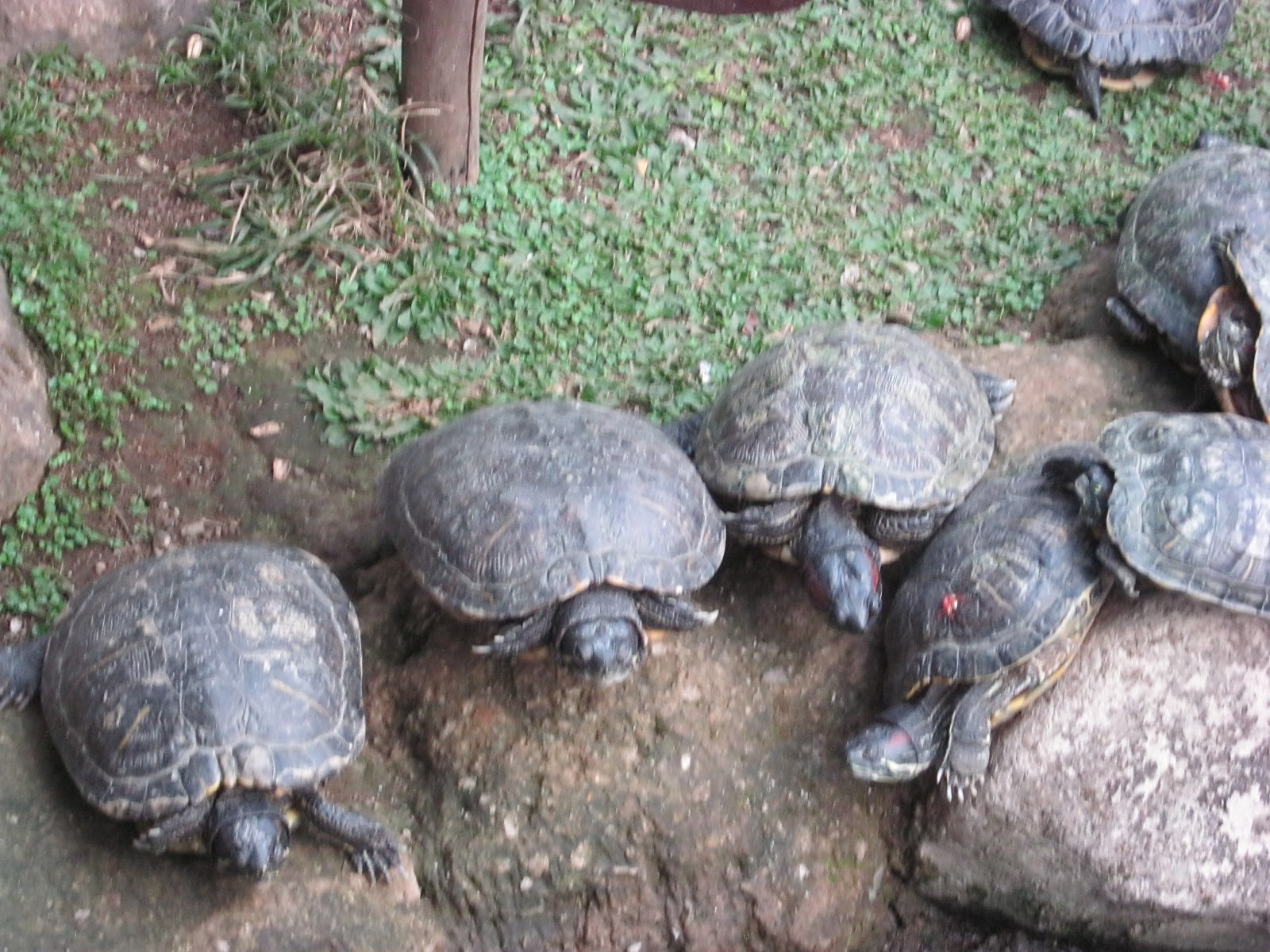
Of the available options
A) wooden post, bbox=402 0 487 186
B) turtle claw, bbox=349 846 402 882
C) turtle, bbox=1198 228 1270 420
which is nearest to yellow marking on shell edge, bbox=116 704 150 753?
turtle claw, bbox=349 846 402 882

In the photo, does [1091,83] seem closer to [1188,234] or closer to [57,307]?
[1188,234]

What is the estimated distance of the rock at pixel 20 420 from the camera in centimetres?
436

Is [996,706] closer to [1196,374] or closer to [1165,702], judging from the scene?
[1165,702]

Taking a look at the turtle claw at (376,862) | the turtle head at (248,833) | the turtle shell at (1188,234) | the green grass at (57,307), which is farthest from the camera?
the turtle shell at (1188,234)

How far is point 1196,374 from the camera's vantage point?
4.86 meters

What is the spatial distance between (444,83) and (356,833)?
11.3ft

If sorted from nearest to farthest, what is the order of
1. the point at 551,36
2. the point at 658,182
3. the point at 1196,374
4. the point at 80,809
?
1. the point at 80,809
2. the point at 1196,374
3. the point at 658,182
4. the point at 551,36

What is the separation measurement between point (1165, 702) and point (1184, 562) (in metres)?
0.46

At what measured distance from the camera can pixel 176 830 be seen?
10.6 feet

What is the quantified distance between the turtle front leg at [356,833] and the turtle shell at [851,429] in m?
1.60

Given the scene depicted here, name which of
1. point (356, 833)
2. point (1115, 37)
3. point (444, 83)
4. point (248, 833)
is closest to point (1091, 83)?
point (1115, 37)

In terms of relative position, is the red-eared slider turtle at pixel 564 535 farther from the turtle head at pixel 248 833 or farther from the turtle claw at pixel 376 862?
the turtle head at pixel 248 833

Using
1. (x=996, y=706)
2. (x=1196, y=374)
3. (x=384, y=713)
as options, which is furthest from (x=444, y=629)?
(x=1196, y=374)

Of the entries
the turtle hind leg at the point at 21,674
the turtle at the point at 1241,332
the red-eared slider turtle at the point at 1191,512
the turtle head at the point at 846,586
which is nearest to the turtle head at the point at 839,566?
the turtle head at the point at 846,586
